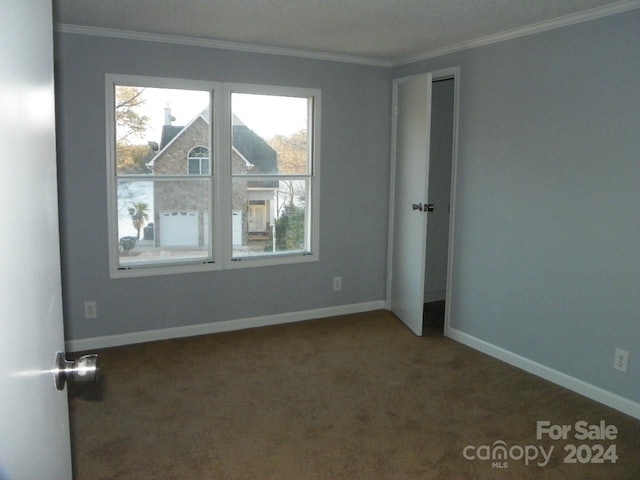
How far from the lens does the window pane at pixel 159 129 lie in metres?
3.95

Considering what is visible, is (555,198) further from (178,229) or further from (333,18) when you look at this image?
(178,229)

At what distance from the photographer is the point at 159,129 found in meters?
4.06

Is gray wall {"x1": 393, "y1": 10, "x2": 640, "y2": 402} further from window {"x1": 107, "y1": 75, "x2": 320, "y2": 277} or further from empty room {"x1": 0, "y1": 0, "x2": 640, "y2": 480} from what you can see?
window {"x1": 107, "y1": 75, "x2": 320, "y2": 277}

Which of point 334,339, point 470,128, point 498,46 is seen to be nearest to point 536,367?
point 334,339

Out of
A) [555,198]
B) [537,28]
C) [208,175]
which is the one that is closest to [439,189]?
[555,198]

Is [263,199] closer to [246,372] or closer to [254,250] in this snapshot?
[254,250]

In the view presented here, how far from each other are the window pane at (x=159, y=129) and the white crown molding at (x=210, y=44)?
0.35 meters

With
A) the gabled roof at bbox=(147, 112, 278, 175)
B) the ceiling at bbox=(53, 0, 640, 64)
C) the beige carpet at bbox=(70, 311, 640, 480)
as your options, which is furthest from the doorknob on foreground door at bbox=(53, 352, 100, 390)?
the gabled roof at bbox=(147, 112, 278, 175)

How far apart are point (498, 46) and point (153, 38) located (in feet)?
7.98

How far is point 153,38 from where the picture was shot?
12.8ft

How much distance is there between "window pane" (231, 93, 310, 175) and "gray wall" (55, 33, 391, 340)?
163 millimetres

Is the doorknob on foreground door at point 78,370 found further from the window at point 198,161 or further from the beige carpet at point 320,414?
the window at point 198,161

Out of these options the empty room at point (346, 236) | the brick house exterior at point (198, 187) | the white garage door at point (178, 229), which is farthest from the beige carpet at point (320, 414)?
the brick house exterior at point (198, 187)

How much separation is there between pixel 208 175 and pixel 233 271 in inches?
31.5
